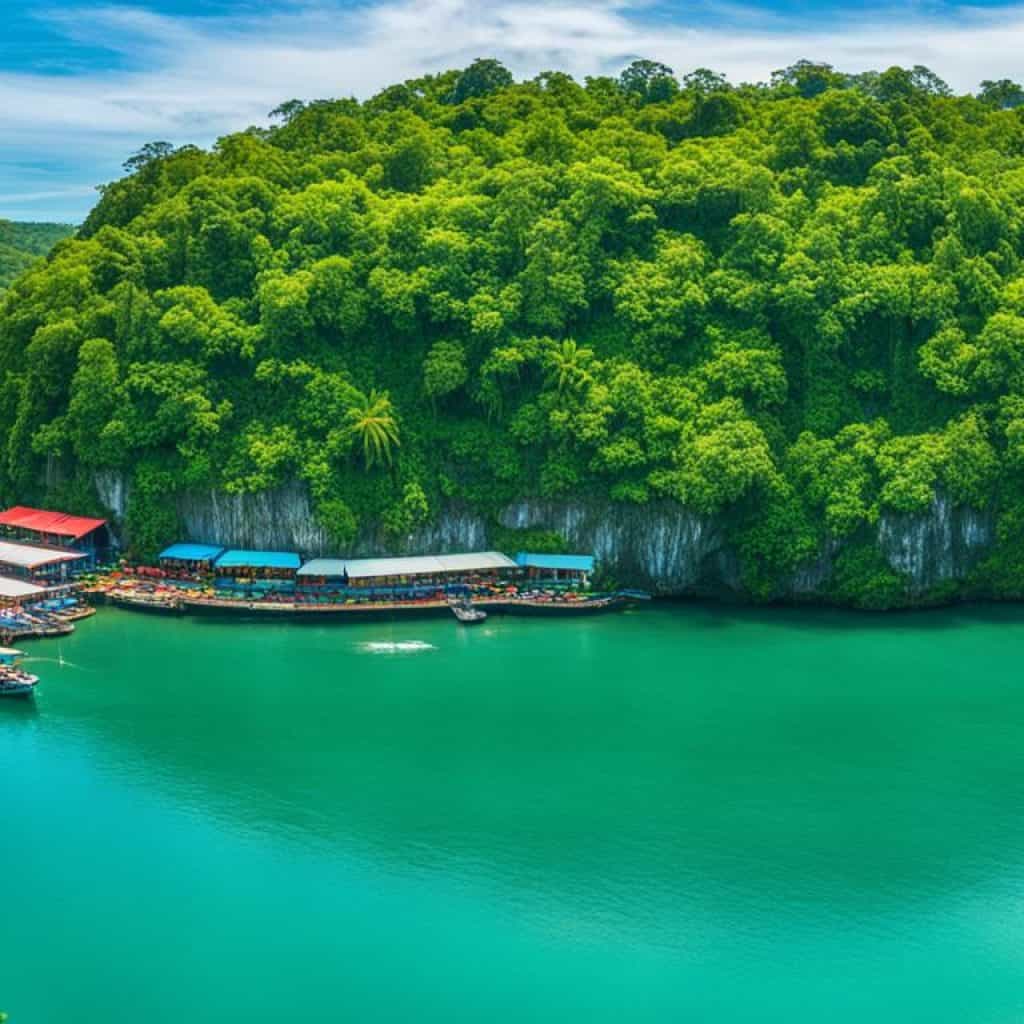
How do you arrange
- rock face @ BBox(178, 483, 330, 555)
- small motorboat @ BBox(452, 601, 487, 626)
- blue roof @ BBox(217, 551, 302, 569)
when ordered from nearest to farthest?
small motorboat @ BBox(452, 601, 487, 626) → blue roof @ BBox(217, 551, 302, 569) → rock face @ BBox(178, 483, 330, 555)

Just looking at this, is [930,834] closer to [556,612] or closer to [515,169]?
[556,612]

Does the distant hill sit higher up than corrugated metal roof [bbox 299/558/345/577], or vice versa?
the distant hill

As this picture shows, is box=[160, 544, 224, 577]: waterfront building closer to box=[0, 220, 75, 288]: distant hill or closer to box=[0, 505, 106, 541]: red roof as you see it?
box=[0, 505, 106, 541]: red roof

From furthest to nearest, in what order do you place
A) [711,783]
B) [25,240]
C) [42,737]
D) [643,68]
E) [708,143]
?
[25,240] < [643,68] < [708,143] < [42,737] < [711,783]

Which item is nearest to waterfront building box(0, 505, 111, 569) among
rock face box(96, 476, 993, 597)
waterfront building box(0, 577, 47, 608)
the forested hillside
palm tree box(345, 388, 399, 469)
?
the forested hillside

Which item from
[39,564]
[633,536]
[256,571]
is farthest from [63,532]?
[633,536]

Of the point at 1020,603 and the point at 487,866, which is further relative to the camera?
the point at 1020,603

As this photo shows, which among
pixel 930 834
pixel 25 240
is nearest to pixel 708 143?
pixel 930 834
